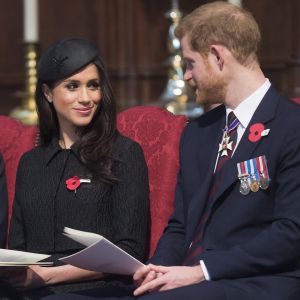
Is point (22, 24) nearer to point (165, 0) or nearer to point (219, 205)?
point (165, 0)

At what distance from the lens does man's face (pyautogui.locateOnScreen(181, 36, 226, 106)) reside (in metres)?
2.51

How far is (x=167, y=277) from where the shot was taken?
239 centimetres

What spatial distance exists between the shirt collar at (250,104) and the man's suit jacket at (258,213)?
0.06 feet

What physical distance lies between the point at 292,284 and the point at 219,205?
29cm

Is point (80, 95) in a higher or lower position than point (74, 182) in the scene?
higher

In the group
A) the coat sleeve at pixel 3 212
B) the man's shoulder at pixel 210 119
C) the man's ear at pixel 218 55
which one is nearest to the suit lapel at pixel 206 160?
the man's shoulder at pixel 210 119

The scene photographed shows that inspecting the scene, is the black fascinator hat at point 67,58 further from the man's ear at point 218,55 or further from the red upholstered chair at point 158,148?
the man's ear at point 218,55

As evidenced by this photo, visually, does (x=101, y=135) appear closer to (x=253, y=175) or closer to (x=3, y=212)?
(x=3, y=212)

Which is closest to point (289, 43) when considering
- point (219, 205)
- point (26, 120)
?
point (26, 120)

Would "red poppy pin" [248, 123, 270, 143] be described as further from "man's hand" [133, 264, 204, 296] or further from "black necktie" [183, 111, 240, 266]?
"man's hand" [133, 264, 204, 296]

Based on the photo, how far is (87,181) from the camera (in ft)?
9.19

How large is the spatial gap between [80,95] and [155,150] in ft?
1.04

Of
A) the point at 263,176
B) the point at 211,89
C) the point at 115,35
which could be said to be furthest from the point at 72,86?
the point at 115,35

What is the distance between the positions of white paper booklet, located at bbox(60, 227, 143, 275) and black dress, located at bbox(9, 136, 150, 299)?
0.24 meters
